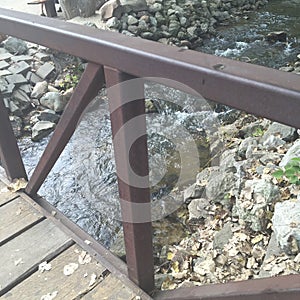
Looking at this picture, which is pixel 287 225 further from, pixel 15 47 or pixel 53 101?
pixel 15 47

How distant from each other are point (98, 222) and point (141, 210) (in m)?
2.17

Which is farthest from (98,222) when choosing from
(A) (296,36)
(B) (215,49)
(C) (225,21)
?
(C) (225,21)

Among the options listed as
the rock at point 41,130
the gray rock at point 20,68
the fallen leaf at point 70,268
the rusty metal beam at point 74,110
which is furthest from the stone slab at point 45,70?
the fallen leaf at point 70,268

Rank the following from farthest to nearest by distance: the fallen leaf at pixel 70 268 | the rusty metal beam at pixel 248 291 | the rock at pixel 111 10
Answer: the rock at pixel 111 10, the fallen leaf at pixel 70 268, the rusty metal beam at pixel 248 291

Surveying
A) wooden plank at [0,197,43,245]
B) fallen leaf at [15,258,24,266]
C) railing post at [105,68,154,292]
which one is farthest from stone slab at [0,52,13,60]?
railing post at [105,68,154,292]

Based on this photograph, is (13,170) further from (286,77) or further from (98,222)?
(286,77)

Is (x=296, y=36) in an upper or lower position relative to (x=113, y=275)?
lower

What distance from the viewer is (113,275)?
5.14ft

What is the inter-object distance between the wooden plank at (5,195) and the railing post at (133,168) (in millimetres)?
853

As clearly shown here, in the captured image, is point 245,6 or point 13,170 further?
point 245,6

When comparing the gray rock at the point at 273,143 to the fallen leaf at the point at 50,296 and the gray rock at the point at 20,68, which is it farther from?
the gray rock at the point at 20,68

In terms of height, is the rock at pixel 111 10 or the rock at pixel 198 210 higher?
the rock at pixel 111 10

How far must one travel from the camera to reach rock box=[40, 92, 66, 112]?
203 inches

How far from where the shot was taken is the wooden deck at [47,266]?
1517 millimetres
